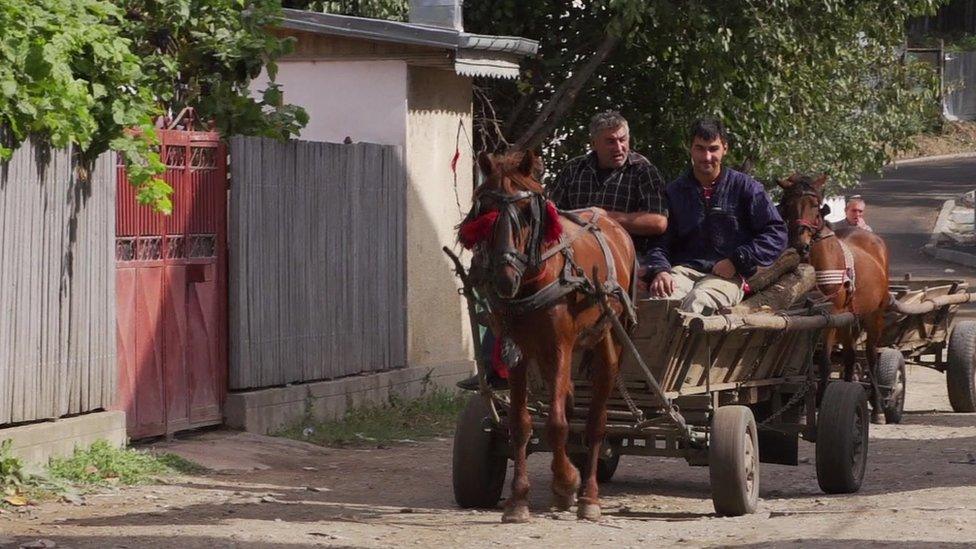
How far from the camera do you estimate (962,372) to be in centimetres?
1509

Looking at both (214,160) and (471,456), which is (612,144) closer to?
(471,456)

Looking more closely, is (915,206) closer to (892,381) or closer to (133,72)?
(892,381)

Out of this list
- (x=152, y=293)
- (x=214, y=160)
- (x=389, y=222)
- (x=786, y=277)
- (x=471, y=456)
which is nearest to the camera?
(x=471, y=456)

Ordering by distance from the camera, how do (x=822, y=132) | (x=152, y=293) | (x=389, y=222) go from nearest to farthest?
(x=152, y=293), (x=389, y=222), (x=822, y=132)

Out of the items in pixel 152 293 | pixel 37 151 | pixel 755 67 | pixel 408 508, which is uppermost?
pixel 755 67

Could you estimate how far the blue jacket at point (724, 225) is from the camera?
9.98 metres

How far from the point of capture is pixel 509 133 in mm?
17844

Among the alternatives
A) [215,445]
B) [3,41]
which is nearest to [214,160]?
[215,445]

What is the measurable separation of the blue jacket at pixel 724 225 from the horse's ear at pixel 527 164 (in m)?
1.66

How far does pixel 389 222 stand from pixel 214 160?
254 cm

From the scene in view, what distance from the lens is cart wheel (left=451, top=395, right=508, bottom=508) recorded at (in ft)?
30.5

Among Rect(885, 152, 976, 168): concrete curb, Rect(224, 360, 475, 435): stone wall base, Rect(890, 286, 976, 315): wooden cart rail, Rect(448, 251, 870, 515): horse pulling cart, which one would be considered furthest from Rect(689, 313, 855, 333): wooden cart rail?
Rect(885, 152, 976, 168): concrete curb

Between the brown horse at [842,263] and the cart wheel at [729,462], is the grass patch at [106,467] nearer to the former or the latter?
the cart wheel at [729,462]

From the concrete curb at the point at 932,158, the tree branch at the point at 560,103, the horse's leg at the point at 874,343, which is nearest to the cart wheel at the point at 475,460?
the horse's leg at the point at 874,343
